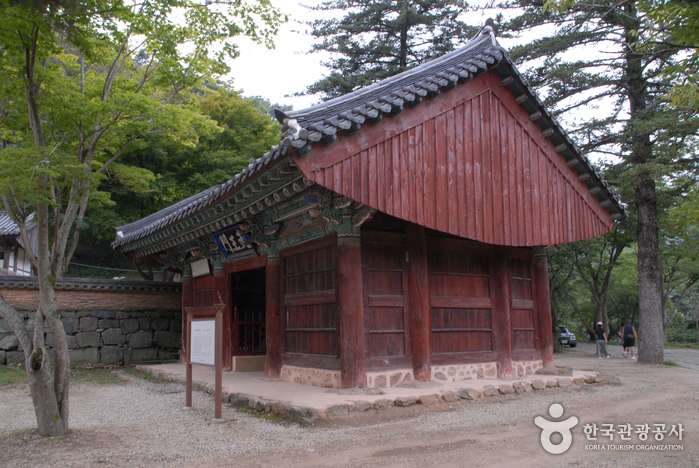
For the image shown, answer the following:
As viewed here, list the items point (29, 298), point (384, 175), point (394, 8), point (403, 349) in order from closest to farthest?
point (384, 175) → point (403, 349) → point (29, 298) → point (394, 8)

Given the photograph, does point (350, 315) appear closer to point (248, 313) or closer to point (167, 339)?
point (248, 313)

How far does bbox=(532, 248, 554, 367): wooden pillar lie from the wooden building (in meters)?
0.03

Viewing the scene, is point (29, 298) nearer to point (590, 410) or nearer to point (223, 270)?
point (223, 270)

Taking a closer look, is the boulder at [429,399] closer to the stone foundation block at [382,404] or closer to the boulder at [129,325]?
the stone foundation block at [382,404]

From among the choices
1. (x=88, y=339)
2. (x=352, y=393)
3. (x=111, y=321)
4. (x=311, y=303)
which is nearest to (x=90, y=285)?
(x=111, y=321)

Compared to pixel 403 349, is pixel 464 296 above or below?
above

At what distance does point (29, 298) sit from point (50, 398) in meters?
9.92

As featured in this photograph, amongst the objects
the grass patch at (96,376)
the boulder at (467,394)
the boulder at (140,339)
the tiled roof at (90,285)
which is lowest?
the grass patch at (96,376)

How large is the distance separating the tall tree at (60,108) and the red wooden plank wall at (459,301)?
5388mm

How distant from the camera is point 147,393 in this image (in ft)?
33.1

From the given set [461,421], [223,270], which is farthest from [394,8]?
[461,421]

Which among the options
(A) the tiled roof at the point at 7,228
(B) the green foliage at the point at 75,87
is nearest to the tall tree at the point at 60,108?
(B) the green foliage at the point at 75,87

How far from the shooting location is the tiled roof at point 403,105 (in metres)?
6.71

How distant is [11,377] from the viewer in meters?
11.9
